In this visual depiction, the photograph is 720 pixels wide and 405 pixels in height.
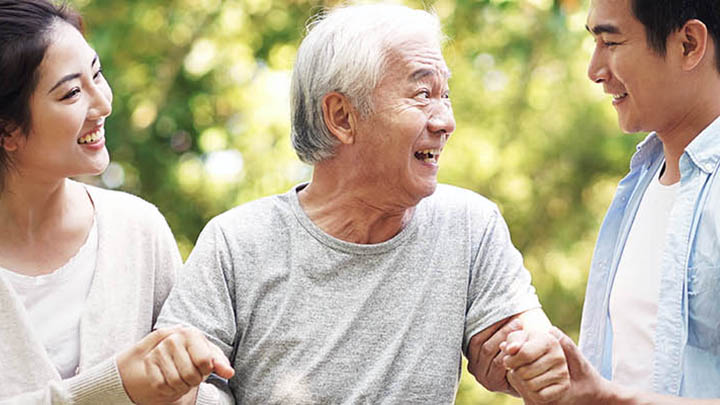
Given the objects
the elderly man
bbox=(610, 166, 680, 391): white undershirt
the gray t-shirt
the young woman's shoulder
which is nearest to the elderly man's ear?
the elderly man

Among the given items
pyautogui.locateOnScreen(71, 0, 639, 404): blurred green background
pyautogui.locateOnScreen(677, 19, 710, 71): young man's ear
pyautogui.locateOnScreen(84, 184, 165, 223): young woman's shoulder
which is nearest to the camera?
pyautogui.locateOnScreen(677, 19, 710, 71): young man's ear

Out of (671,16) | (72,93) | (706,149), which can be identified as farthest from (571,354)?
(72,93)

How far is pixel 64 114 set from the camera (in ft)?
7.66

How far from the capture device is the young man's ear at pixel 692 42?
224cm

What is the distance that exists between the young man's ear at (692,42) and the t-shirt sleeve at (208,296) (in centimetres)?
111

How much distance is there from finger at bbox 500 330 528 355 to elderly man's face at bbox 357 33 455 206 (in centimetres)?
37

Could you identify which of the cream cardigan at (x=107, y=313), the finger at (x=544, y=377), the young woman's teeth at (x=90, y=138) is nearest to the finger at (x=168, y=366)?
the cream cardigan at (x=107, y=313)

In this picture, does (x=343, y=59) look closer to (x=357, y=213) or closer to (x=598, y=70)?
(x=357, y=213)

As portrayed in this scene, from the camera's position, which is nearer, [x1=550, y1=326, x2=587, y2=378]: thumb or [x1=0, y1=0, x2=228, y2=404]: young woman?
[x1=550, y1=326, x2=587, y2=378]: thumb

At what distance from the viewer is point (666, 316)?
7.22ft

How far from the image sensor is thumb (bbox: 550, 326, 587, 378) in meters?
2.16

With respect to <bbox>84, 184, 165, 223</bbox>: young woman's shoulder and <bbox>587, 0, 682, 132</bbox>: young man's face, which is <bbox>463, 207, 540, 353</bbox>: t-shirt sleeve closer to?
<bbox>587, 0, 682, 132</bbox>: young man's face

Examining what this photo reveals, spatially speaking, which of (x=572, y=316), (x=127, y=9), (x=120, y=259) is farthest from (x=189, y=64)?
(x=120, y=259)

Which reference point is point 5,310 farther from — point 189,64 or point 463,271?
point 189,64
